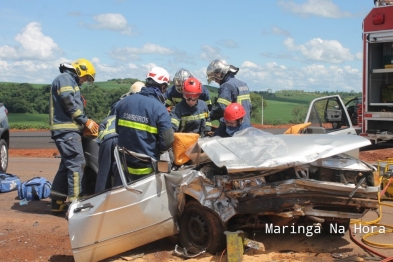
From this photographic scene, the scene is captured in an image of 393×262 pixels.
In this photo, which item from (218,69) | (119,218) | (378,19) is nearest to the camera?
(119,218)

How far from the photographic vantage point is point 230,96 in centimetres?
822

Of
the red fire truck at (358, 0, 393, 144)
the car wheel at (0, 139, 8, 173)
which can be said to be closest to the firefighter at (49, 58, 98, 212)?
the car wheel at (0, 139, 8, 173)

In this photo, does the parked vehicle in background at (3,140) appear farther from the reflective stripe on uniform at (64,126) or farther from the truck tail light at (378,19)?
the truck tail light at (378,19)

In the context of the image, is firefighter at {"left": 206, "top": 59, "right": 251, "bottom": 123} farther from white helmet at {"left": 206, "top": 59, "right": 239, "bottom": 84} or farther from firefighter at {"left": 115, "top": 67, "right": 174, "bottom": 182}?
firefighter at {"left": 115, "top": 67, "right": 174, "bottom": 182}

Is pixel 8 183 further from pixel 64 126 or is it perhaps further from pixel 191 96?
pixel 191 96

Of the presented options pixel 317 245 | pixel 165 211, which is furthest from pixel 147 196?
pixel 317 245

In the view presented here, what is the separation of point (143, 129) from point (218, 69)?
2.86 metres

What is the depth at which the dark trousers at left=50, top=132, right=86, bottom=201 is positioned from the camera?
7.66 meters

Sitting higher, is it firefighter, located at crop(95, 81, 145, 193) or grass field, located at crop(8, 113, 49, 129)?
firefighter, located at crop(95, 81, 145, 193)

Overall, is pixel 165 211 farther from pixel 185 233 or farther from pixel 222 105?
pixel 222 105

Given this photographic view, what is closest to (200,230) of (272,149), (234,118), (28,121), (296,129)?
(272,149)

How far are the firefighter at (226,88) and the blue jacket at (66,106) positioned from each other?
1.94 metres

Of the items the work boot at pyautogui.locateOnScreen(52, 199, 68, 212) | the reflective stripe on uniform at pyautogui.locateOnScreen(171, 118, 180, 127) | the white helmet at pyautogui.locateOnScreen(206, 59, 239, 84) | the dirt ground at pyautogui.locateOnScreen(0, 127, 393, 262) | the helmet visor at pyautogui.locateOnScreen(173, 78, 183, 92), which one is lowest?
the dirt ground at pyautogui.locateOnScreen(0, 127, 393, 262)

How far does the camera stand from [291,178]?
17.0 feet
